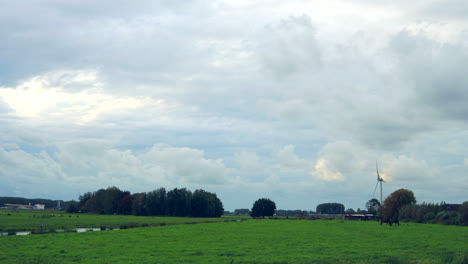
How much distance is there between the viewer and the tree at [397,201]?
15400cm

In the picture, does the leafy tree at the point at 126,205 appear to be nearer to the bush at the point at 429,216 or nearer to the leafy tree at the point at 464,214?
the bush at the point at 429,216

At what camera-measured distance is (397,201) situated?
155 metres

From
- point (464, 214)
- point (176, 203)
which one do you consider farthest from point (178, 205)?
point (464, 214)

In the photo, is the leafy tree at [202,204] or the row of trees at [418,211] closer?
the row of trees at [418,211]

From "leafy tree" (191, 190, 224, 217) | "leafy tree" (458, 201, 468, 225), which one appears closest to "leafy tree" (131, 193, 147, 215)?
"leafy tree" (191, 190, 224, 217)

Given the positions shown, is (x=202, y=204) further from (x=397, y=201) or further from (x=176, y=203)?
(x=397, y=201)

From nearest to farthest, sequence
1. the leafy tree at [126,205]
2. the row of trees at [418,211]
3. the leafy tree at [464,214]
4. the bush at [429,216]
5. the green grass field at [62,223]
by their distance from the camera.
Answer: the green grass field at [62,223]
the leafy tree at [464,214]
the row of trees at [418,211]
the bush at [429,216]
the leafy tree at [126,205]

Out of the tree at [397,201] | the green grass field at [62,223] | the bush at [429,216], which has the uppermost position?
the tree at [397,201]

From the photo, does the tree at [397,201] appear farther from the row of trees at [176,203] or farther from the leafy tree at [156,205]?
the leafy tree at [156,205]

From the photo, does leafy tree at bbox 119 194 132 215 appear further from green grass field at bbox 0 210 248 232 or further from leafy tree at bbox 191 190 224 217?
green grass field at bbox 0 210 248 232

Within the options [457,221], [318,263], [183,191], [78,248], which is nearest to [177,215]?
[183,191]

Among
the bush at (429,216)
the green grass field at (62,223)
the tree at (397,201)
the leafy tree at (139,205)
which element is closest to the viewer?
the green grass field at (62,223)

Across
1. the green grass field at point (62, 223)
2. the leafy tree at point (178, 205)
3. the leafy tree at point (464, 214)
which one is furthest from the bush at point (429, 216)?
the leafy tree at point (178, 205)

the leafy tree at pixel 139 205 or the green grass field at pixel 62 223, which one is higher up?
the leafy tree at pixel 139 205
